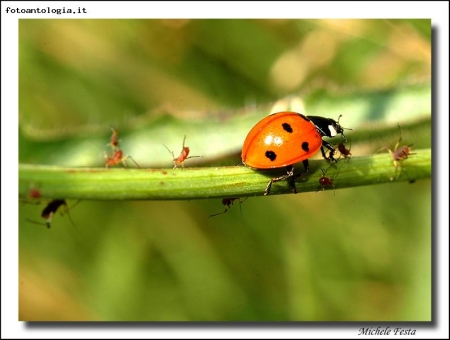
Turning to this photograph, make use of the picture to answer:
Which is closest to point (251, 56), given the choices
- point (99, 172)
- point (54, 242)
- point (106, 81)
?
point (106, 81)

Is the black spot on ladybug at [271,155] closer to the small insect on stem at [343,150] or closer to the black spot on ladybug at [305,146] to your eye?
the black spot on ladybug at [305,146]

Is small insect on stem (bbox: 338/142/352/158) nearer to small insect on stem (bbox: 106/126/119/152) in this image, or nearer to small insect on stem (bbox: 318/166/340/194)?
small insect on stem (bbox: 318/166/340/194)

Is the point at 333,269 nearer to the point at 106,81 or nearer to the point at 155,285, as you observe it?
the point at 155,285

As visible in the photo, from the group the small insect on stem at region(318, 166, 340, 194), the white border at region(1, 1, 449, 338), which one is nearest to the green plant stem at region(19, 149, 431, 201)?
the small insect on stem at region(318, 166, 340, 194)

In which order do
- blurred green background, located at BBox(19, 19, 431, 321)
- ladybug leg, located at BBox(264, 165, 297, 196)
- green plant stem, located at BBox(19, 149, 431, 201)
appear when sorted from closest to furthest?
green plant stem, located at BBox(19, 149, 431, 201) < ladybug leg, located at BBox(264, 165, 297, 196) < blurred green background, located at BBox(19, 19, 431, 321)

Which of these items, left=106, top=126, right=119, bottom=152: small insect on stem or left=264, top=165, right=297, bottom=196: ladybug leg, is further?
left=106, top=126, right=119, bottom=152: small insect on stem
